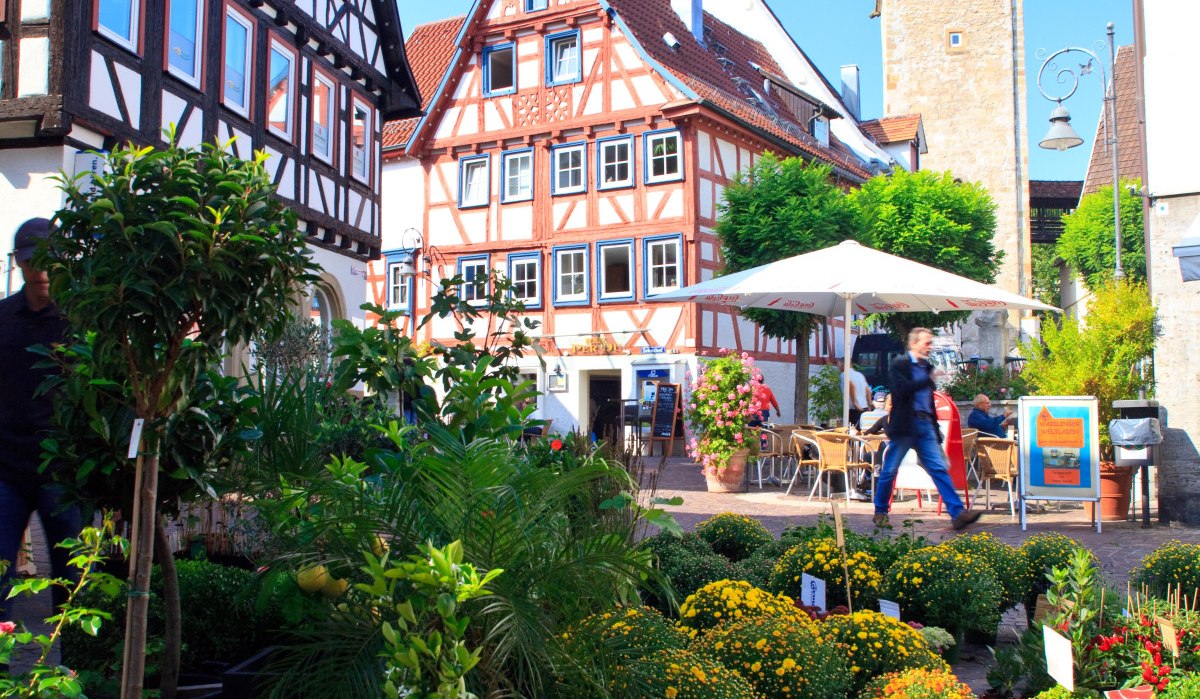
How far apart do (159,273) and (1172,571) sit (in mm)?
3976

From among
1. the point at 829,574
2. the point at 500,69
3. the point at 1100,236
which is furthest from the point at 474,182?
the point at 1100,236

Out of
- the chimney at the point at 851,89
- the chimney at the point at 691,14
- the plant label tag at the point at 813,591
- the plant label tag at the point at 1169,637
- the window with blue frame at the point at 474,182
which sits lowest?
the plant label tag at the point at 813,591

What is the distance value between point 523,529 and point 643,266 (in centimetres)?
1949

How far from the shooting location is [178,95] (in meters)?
10.8

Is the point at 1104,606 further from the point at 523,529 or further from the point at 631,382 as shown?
the point at 631,382

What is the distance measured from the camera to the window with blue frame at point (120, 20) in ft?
31.3

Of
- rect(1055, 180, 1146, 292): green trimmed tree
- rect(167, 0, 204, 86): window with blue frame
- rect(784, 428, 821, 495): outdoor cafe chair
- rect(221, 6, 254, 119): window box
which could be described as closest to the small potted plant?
rect(784, 428, 821, 495): outdoor cafe chair

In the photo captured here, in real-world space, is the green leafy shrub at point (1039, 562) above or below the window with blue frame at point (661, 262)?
below

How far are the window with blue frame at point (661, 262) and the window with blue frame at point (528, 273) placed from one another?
262cm

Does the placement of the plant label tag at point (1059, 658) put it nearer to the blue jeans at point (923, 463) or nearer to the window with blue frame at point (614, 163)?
the blue jeans at point (923, 463)

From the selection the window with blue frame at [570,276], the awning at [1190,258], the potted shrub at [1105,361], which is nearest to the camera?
the awning at [1190,258]

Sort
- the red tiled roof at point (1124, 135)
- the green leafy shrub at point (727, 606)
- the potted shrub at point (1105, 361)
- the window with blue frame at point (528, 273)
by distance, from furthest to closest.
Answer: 1. the red tiled roof at point (1124, 135)
2. the window with blue frame at point (528, 273)
3. the potted shrub at point (1105, 361)
4. the green leafy shrub at point (727, 606)

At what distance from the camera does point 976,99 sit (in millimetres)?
39688

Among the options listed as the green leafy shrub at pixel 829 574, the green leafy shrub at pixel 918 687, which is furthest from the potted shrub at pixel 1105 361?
the green leafy shrub at pixel 918 687
